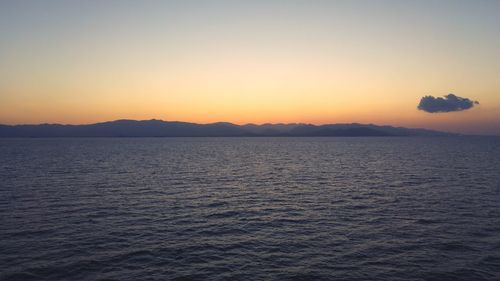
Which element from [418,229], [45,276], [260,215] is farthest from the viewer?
[260,215]

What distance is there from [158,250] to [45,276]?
855 centimetres

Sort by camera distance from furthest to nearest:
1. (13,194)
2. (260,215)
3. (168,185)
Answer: (168,185)
(13,194)
(260,215)

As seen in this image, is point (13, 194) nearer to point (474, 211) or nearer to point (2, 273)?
point (2, 273)

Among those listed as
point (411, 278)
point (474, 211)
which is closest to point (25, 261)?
point (411, 278)

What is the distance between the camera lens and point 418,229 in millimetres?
37406

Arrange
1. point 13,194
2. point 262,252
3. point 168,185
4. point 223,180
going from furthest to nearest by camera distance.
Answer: point 223,180 → point 168,185 → point 13,194 → point 262,252

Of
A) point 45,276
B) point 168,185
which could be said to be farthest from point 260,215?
point 168,185

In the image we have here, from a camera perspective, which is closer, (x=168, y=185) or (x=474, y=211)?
(x=474, y=211)

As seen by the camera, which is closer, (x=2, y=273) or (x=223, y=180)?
(x=2, y=273)

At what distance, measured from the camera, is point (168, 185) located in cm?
6806

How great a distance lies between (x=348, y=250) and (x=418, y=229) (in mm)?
10931

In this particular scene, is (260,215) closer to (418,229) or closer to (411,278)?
(418,229)

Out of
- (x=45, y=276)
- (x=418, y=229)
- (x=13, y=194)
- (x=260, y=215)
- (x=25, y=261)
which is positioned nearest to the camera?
(x=45, y=276)

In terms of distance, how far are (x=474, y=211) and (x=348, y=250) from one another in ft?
78.8
